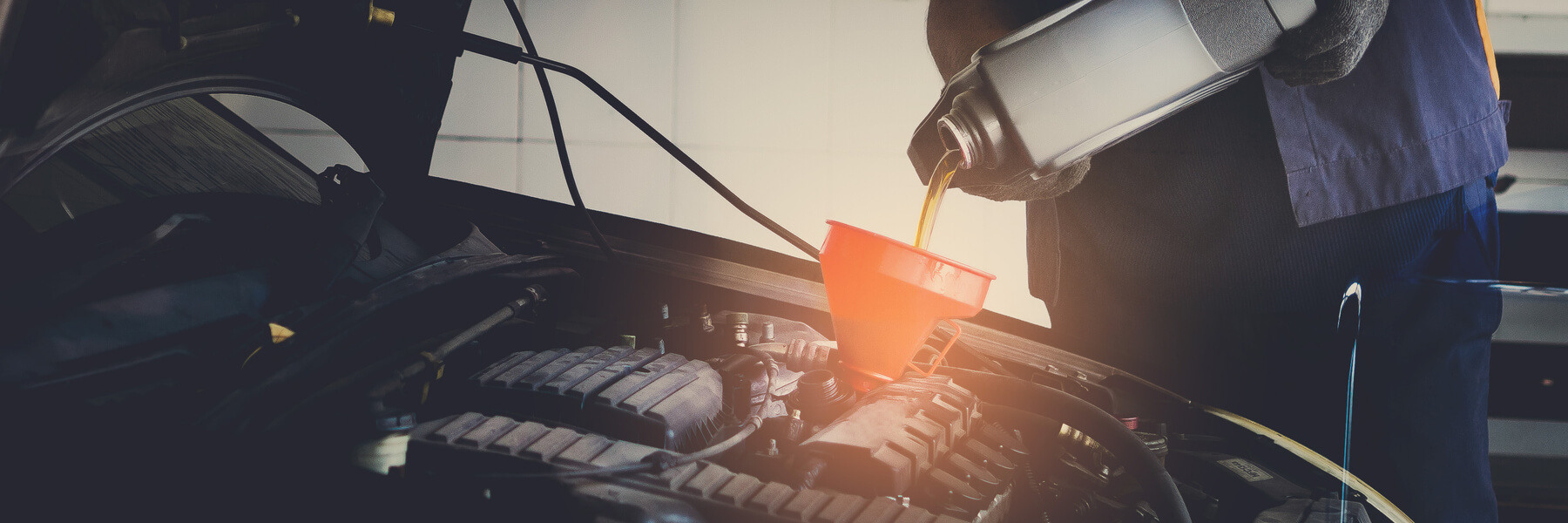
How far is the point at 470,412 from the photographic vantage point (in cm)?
64

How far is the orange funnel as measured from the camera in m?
0.62

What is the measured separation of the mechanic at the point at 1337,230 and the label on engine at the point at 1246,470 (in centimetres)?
17

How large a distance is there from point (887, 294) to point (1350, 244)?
637 millimetres

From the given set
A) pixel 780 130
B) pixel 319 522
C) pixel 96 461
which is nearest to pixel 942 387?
pixel 319 522

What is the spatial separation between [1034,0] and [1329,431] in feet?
2.05

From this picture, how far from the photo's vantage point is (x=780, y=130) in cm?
227

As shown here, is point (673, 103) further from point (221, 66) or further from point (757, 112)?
point (221, 66)

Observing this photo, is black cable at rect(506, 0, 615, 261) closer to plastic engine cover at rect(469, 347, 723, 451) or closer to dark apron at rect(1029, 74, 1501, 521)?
plastic engine cover at rect(469, 347, 723, 451)

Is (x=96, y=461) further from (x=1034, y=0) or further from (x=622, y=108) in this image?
(x=1034, y=0)

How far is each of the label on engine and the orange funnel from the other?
0.97 ft

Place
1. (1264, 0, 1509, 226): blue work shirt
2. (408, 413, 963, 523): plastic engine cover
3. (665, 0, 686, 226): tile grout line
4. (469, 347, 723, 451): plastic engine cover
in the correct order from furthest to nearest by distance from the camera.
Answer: (665, 0, 686, 226): tile grout line → (1264, 0, 1509, 226): blue work shirt → (469, 347, 723, 451): plastic engine cover → (408, 413, 963, 523): plastic engine cover

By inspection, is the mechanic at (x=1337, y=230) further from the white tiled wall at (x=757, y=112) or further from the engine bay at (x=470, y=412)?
the white tiled wall at (x=757, y=112)

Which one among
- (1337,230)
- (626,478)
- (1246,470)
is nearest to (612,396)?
(626,478)

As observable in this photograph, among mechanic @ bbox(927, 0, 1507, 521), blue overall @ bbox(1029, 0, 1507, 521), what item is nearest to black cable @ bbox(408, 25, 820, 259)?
mechanic @ bbox(927, 0, 1507, 521)
